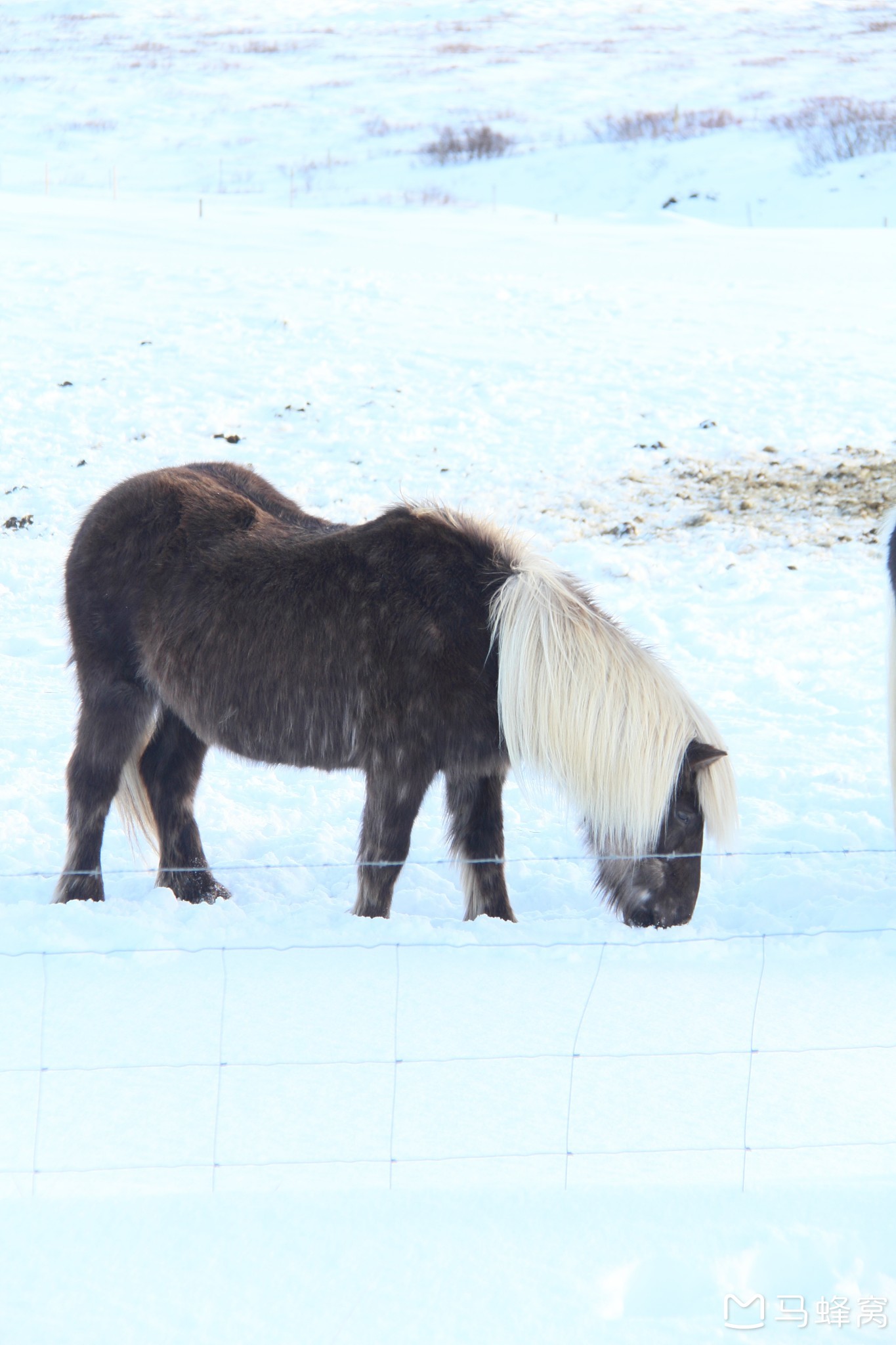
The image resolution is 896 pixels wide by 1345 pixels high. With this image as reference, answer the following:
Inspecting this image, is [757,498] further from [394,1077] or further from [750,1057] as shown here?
[394,1077]

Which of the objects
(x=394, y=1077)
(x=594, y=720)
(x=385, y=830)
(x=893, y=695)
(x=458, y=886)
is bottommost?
(x=458, y=886)

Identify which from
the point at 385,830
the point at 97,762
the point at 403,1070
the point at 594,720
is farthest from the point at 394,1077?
the point at 97,762

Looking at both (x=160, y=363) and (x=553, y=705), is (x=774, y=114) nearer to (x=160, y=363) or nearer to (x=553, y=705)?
(x=160, y=363)

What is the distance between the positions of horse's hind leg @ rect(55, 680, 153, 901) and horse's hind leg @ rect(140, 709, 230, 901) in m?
0.19

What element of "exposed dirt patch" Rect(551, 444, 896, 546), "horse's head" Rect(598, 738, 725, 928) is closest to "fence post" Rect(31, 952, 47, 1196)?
"horse's head" Rect(598, 738, 725, 928)

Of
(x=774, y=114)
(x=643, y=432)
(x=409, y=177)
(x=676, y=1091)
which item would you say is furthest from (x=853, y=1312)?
(x=774, y=114)

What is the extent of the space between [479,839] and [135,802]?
126cm

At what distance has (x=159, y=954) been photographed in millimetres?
3299

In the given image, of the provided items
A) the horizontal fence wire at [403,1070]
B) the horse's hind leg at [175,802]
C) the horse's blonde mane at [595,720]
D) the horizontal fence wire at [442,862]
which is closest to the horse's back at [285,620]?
the horse's blonde mane at [595,720]

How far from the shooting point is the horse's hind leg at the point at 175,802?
425cm

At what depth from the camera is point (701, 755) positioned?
11.7 ft

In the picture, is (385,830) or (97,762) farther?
(97,762)

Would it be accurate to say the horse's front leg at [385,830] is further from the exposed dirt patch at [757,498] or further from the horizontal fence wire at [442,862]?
the exposed dirt patch at [757,498]

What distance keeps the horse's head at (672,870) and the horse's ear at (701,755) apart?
0.06 feet
